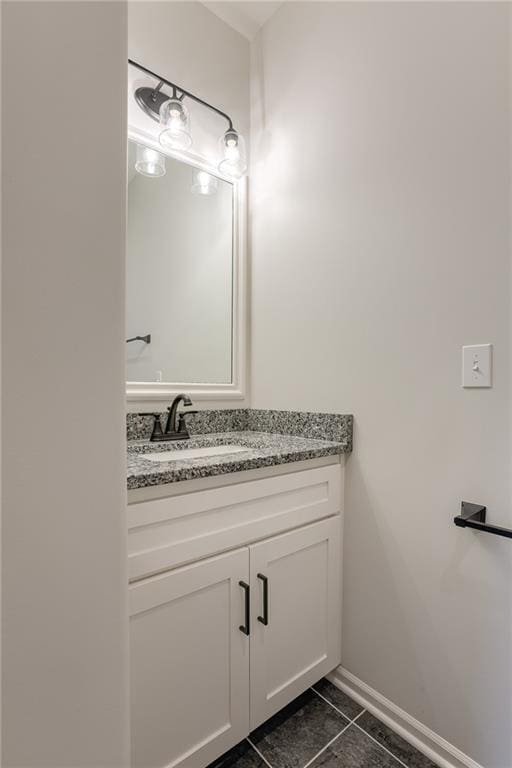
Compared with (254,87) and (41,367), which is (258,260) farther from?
(41,367)

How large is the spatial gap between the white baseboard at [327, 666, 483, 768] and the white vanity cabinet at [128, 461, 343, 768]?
0.10 metres

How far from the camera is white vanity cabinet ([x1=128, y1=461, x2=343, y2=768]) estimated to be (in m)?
0.85

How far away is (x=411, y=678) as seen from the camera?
111cm

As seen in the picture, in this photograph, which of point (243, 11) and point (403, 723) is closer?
point (403, 723)

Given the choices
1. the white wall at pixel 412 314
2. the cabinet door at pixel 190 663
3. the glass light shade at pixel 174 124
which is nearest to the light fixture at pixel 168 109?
the glass light shade at pixel 174 124

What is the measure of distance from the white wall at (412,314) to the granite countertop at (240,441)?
0.07 m

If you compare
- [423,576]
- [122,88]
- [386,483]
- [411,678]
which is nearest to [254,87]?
[122,88]

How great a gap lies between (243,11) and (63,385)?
6.69 ft

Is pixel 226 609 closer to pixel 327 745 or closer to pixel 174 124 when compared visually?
pixel 327 745

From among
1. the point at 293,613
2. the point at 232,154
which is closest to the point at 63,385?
the point at 293,613

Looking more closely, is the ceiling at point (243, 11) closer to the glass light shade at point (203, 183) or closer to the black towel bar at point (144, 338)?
the glass light shade at point (203, 183)

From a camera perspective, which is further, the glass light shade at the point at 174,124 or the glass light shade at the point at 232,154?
the glass light shade at the point at 232,154

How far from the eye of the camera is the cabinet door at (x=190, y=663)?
83 cm

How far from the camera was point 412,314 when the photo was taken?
1.11m
